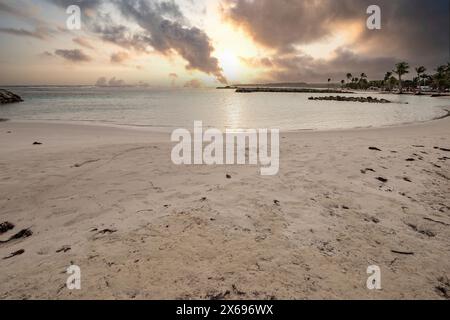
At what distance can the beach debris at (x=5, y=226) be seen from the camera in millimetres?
4652

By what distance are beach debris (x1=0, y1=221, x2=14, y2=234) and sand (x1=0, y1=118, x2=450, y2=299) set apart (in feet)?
0.38

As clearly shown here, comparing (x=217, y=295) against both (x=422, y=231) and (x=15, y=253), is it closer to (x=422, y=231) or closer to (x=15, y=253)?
(x=15, y=253)

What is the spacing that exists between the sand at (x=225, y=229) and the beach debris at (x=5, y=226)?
4.6 inches

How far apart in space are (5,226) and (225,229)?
4070 mm

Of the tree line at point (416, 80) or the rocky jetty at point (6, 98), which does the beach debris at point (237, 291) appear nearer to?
the rocky jetty at point (6, 98)

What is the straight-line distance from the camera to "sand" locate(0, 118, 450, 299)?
3.15 metres

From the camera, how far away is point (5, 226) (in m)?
4.75

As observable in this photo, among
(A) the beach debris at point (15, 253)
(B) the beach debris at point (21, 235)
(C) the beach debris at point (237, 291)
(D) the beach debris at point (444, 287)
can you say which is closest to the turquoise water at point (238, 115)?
(B) the beach debris at point (21, 235)

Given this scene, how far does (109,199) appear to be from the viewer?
5.66 metres

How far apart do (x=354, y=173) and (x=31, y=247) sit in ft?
24.4

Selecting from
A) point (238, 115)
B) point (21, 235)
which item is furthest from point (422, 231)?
point (238, 115)

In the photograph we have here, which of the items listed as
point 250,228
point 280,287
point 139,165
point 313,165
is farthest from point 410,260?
point 139,165

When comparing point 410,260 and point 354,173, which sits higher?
point 354,173
